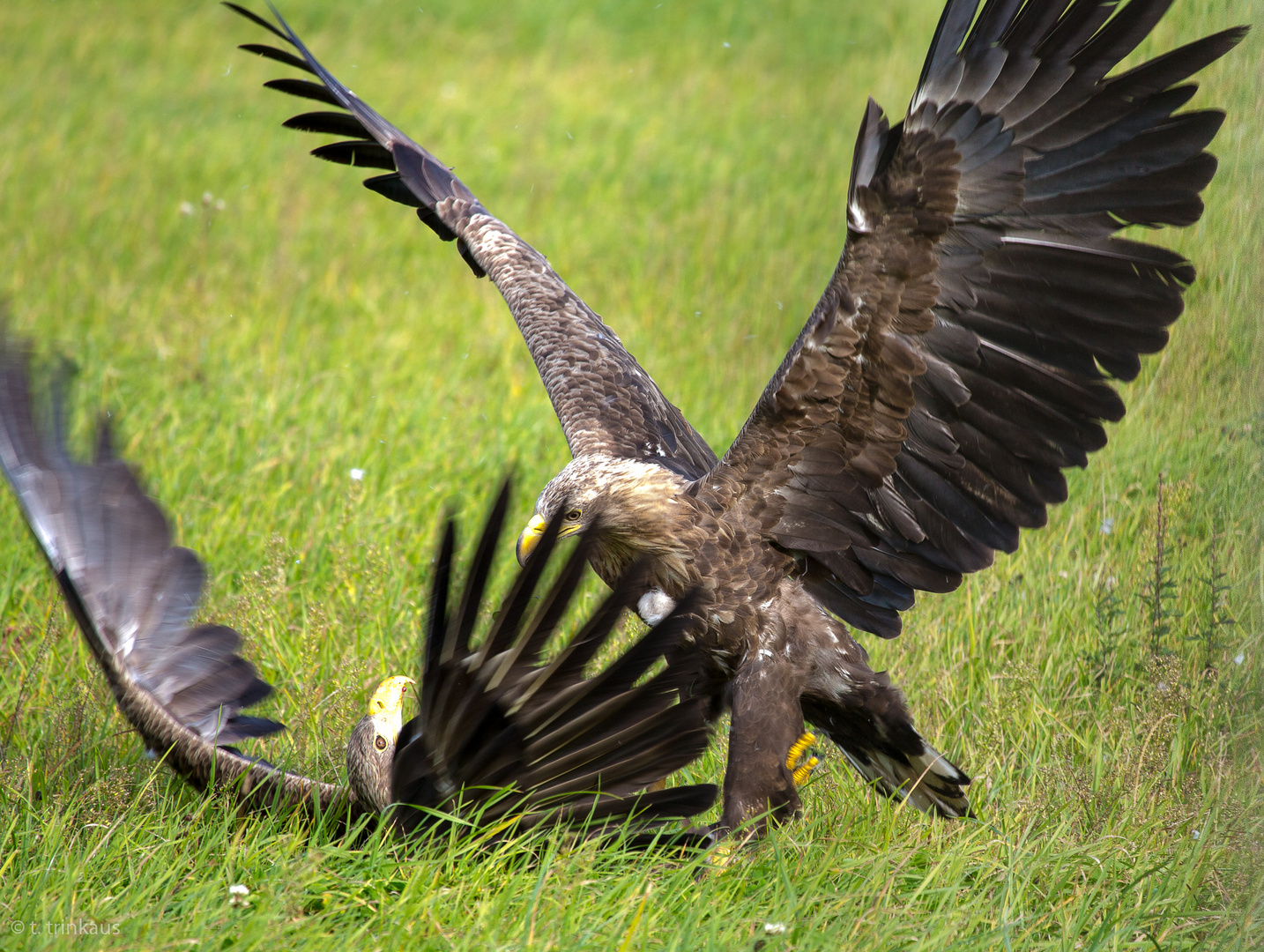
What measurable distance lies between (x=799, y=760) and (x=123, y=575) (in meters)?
2.14

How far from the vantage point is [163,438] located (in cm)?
566

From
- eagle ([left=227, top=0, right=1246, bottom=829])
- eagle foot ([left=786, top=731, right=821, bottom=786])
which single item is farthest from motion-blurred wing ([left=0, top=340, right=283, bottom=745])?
eagle foot ([left=786, top=731, right=821, bottom=786])

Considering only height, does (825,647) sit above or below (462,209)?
below

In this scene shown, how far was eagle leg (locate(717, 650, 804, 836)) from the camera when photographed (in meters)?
3.23

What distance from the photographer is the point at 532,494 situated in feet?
17.8

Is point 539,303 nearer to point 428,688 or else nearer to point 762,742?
point 762,742

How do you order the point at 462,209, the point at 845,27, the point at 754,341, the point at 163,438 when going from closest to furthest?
the point at 462,209, the point at 163,438, the point at 754,341, the point at 845,27

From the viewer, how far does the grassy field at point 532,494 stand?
2.83 m

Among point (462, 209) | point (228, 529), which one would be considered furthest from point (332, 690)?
point (462, 209)

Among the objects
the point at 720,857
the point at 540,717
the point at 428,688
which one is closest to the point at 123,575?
the point at 428,688

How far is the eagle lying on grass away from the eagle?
35 cm

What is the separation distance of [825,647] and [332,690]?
67.2 inches

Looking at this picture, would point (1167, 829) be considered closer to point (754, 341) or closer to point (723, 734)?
point (723, 734)

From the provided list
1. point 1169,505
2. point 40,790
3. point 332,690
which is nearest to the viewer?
point 40,790
